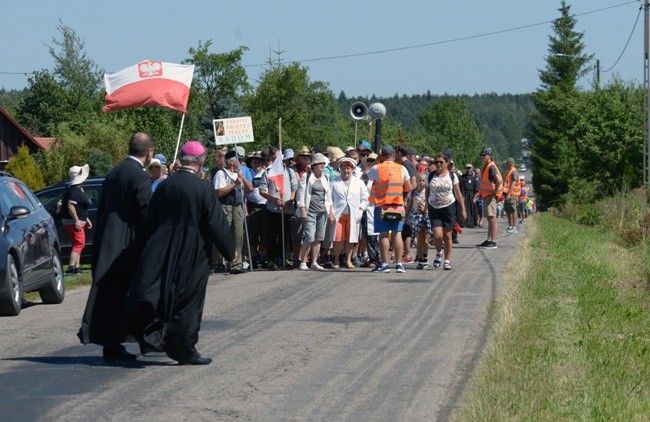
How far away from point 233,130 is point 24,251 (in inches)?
339

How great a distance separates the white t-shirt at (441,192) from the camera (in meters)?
20.4

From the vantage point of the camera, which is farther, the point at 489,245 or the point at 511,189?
the point at 511,189

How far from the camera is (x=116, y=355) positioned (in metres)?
10.7

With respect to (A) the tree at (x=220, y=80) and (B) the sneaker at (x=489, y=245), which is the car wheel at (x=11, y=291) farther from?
(A) the tree at (x=220, y=80)

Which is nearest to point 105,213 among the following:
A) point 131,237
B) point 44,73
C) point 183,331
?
point 131,237

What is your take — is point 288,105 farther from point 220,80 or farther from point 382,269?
point 382,269

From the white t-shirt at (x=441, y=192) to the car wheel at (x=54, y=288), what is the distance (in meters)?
6.30

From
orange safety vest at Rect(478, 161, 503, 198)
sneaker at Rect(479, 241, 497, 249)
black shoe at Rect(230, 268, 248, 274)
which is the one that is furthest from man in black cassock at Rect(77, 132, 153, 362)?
sneaker at Rect(479, 241, 497, 249)

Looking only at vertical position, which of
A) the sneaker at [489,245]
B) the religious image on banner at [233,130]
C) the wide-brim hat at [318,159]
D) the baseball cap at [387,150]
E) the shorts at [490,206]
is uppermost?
the religious image on banner at [233,130]

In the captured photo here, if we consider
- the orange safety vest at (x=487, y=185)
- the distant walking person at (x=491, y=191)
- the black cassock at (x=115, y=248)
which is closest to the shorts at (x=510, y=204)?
the distant walking person at (x=491, y=191)

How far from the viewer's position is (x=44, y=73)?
4043 inches

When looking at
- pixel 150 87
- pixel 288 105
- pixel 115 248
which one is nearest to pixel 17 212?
pixel 115 248

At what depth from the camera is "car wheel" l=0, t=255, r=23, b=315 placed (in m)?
14.3

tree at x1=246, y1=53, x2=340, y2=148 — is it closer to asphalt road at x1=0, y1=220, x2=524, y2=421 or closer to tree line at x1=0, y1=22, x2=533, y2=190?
tree line at x1=0, y1=22, x2=533, y2=190
